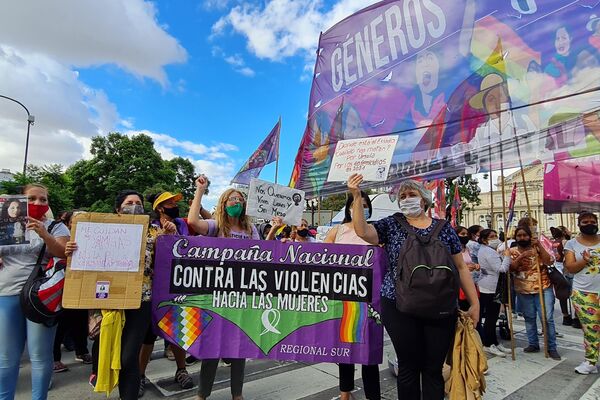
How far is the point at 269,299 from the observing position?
328 cm

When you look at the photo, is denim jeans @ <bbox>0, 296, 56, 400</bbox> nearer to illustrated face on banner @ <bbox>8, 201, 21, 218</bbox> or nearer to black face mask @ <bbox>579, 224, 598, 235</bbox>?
illustrated face on banner @ <bbox>8, 201, 21, 218</bbox>

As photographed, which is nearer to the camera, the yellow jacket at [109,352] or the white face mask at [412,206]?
the yellow jacket at [109,352]

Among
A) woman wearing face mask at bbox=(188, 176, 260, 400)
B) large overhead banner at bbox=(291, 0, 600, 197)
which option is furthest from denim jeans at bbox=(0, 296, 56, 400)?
large overhead banner at bbox=(291, 0, 600, 197)

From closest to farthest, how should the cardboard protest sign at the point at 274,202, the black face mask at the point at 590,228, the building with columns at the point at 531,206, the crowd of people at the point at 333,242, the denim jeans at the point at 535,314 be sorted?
the crowd of people at the point at 333,242 → the cardboard protest sign at the point at 274,202 → the black face mask at the point at 590,228 → the denim jeans at the point at 535,314 → the building with columns at the point at 531,206

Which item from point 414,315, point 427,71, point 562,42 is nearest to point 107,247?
point 414,315

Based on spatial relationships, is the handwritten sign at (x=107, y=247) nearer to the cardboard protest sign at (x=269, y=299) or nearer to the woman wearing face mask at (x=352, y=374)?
the cardboard protest sign at (x=269, y=299)

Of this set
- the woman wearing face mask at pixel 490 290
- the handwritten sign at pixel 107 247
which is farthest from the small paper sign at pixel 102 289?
the woman wearing face mask at pixel 490 290

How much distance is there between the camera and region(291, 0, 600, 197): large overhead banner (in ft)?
10.3

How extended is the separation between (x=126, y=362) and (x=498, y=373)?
4.11 meters

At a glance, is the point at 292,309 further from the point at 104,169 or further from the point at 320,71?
the point at 104,169

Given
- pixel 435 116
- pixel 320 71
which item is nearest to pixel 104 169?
pixel 320 71

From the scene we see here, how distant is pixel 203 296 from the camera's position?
325 centimetres

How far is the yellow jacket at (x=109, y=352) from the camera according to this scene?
2.63 metres

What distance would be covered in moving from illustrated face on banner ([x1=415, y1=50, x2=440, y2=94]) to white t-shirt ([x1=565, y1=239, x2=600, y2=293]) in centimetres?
277
